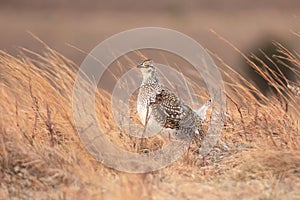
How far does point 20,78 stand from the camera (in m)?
5.60

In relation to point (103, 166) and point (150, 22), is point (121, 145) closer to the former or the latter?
point (103, 166)

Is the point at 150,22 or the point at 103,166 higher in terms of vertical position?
the point at 150,22

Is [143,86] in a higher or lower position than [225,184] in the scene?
higher

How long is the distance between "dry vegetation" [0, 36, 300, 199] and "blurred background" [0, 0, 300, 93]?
1085cm

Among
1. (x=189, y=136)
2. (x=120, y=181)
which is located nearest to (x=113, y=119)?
(x=189, y=136)

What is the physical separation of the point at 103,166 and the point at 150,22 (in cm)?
1941

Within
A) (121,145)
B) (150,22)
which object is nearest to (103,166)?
(121,145)

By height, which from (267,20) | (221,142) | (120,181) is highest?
(267,20)

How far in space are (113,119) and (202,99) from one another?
75 centimetres

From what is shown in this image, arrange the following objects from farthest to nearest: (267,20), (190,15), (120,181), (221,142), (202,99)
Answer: (190,15)
(267,20)
(202,99)
(221,142)
(120,181)

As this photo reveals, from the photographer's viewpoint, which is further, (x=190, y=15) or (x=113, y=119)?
(x=190, y=15)

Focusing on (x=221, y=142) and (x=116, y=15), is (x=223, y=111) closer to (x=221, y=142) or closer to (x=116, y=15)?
(x=221, y=142)

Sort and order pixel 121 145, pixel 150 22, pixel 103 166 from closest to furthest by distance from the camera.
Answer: pixel 103 166, pixel 121 145, pixel 150 22

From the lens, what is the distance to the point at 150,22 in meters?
24.1
